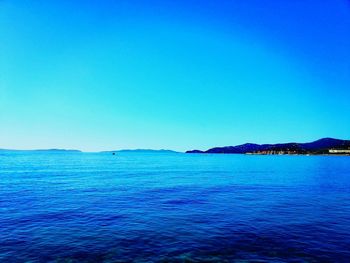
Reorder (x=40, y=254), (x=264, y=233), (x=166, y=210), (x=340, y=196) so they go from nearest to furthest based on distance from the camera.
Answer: (x=40, y=254) < (x=264, y=233) < (x=166, y=210) < (x=340, y=196)

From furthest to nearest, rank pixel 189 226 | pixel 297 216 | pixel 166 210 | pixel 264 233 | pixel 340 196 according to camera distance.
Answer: pixel 340 196 → pixel 166 210 → pixel 297 216 → pixel 189 226 → pixel 264 233

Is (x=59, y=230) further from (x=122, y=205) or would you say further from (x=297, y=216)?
(x=297, y=216)

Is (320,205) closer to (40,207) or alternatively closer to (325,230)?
(325,230)

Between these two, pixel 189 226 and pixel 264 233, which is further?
pixel 189 226

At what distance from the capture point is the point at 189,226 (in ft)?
69.7

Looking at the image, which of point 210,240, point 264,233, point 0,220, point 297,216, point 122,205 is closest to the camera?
point 210,240

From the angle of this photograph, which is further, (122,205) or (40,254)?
(122,205)

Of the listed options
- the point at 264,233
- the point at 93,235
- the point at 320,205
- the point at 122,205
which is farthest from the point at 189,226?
the point at 320,205

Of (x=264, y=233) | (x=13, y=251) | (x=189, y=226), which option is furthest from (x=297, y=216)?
(x=13, y=251)

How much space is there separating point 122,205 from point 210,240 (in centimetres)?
1408

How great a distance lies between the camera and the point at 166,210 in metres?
27.2

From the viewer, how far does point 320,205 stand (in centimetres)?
3080

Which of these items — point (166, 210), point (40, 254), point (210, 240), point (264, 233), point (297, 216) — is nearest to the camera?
point (40, 254)

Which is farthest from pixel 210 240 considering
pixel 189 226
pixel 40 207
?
pixel 40 207
